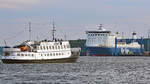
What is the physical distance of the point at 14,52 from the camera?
90.3 m

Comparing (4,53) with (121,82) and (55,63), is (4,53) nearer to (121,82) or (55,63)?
(55,63)

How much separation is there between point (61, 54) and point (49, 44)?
10.6 feet

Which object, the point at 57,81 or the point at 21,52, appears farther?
the point at 21,52

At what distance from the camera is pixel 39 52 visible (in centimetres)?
9400

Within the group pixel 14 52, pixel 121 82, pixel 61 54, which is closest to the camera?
pixel 121 82

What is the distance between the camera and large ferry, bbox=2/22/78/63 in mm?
90750

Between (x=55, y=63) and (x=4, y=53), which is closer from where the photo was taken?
(x=4, y=53)

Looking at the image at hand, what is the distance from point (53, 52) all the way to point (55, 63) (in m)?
2.59

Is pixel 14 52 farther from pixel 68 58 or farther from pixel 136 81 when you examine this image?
pixel 136 81

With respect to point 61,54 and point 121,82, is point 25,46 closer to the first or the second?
point 61,54

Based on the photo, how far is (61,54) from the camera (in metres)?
97.1

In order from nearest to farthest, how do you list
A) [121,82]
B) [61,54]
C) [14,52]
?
1. [121,82]
2. [14,52]
3. [61,54]

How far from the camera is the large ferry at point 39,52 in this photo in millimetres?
90750

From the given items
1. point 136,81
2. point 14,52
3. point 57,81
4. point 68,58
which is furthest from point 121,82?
point 68,58
